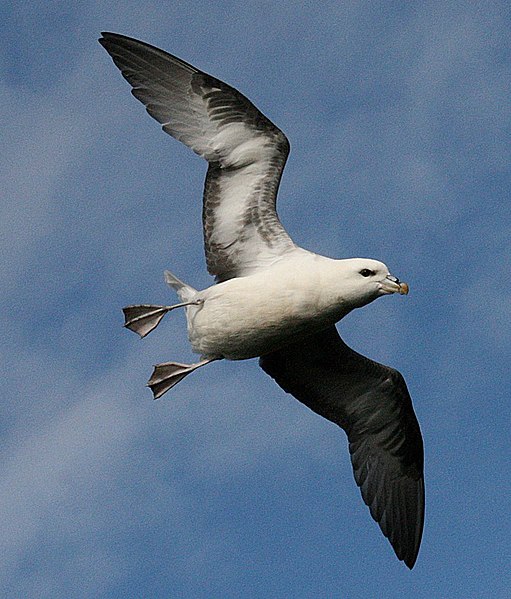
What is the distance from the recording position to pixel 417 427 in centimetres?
1302

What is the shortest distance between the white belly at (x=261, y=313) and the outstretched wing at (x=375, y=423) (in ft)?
5.55

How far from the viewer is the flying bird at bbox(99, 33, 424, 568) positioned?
10625mm

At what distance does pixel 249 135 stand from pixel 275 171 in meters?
0.41

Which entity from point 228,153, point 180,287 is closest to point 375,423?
point 180,287

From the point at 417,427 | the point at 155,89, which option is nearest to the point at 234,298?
the point at 155,89

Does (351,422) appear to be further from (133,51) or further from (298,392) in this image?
(133,51)

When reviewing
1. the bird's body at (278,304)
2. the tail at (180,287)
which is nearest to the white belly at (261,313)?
the bird's body at (278,304)

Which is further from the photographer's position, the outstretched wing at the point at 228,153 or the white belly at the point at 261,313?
the outstretched wing at the point at 228,153

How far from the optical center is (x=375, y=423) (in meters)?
13.0

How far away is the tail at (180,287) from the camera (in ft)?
37.3

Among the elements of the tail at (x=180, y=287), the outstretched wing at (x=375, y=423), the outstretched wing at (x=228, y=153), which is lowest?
the outstretched wing at (x=375, y=423)

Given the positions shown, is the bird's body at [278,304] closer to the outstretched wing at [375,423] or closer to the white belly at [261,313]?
the white belly at [261,313]

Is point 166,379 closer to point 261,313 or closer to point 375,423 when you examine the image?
point 261,313

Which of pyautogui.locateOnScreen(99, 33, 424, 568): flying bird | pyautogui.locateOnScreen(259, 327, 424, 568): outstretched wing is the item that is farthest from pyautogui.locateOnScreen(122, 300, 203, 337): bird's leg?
pyautogui.locateOnScreen(259, 327, 424, 568): outstretched wing
